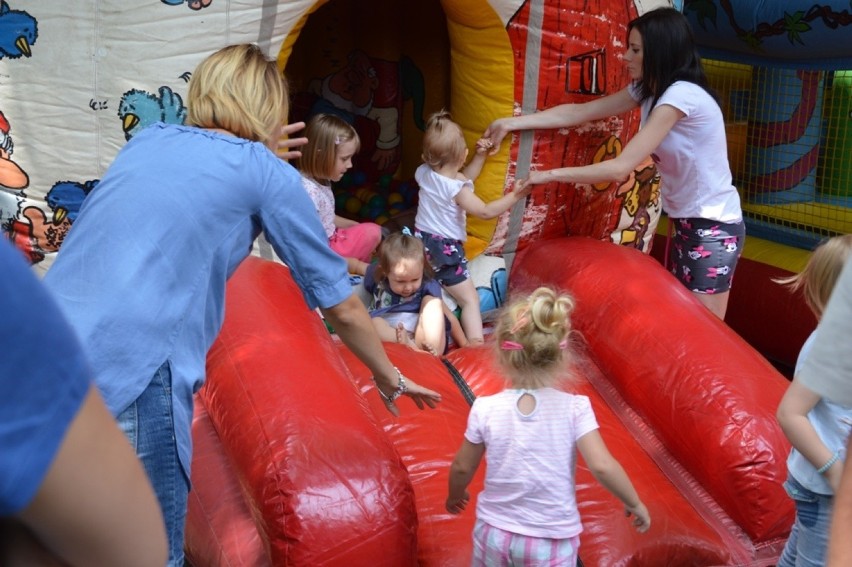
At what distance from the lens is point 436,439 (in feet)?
9.38

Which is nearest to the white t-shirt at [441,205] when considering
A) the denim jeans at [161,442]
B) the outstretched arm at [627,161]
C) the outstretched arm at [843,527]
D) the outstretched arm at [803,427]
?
the outstretched arm at [627,161]

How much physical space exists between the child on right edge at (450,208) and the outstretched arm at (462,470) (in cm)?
129

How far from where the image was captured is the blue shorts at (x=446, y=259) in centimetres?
362

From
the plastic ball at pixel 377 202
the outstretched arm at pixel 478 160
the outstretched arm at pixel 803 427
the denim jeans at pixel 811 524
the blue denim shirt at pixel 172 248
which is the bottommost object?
the denim jeans at pixel 811 524

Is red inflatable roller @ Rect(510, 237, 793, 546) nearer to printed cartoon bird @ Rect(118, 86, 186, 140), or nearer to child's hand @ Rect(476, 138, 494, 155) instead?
child's hand @ Rect(476, 138, 494, 155)

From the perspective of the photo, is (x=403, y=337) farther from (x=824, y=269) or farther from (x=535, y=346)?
(x=824, y=269)

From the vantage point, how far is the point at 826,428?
2023mm

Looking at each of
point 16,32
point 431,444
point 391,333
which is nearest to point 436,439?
point 431,444

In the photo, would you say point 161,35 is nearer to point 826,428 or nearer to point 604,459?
point 604,459

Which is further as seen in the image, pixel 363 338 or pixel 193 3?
pixel 193 3

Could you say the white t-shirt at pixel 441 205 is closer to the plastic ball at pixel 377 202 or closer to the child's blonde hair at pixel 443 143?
the child's blonde hair at pixel 443 143

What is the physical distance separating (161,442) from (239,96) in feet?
2.09

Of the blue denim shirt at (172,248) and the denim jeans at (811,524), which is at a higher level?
the blue denim shirt at (172,248)

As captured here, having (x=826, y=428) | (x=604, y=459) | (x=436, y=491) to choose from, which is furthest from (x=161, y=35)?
(x=826, y=428)
